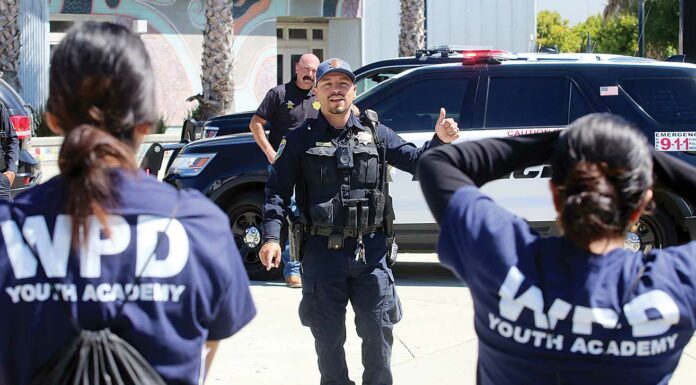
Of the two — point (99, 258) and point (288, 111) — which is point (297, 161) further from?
point (288, 111)

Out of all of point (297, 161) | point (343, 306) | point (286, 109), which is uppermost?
point (286, 109)

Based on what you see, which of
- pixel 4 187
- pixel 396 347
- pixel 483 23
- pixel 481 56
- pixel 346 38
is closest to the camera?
pixel 396 347

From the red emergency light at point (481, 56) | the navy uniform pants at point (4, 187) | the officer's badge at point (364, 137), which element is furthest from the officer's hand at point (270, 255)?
the red emergency light at point (481, 56)

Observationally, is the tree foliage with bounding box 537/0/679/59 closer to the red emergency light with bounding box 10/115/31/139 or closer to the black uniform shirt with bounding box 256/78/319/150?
the red emergency light with bounding box 10/115/31/139

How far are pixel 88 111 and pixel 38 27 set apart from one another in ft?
65.7

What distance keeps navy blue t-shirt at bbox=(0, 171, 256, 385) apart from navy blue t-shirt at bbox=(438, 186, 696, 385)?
0.58 metres

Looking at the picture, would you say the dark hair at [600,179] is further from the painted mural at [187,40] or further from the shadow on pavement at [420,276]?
the painted mural at [187,40]

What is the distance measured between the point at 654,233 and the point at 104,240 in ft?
23.2

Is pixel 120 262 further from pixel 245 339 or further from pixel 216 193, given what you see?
pixel 216 193

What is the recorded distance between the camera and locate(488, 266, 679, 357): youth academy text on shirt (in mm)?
2109

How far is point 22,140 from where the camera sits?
10.3 metres

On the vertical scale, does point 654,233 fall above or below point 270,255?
below

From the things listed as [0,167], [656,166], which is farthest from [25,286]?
[0,167]

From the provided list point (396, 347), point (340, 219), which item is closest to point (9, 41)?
point (396, 347)
